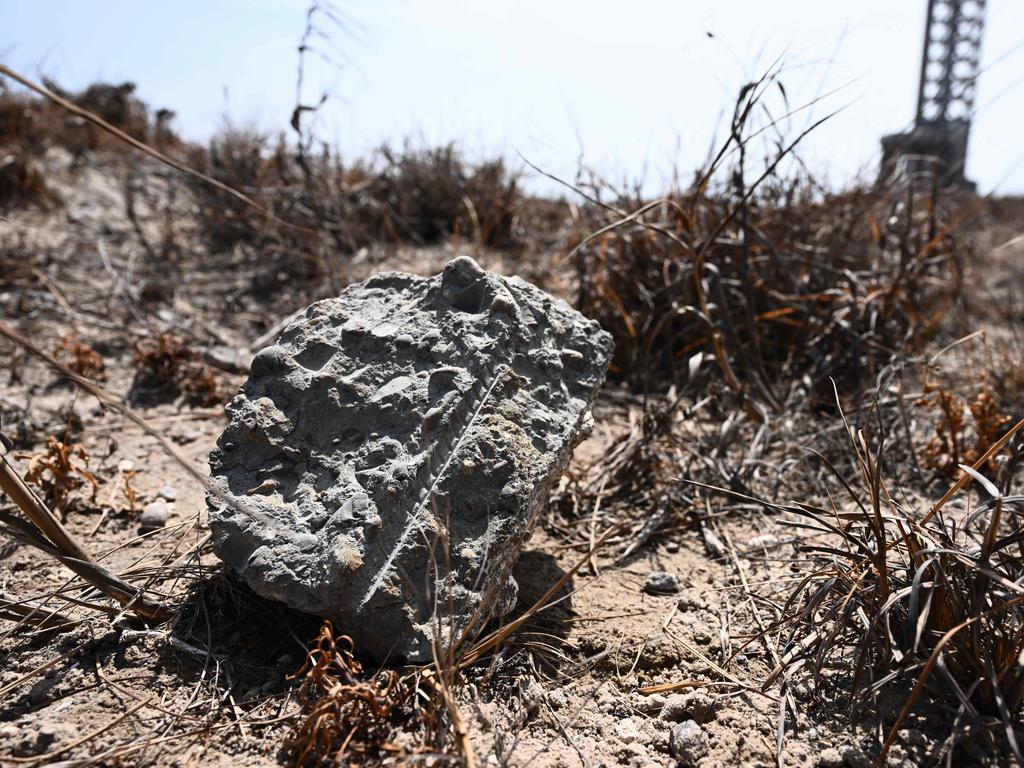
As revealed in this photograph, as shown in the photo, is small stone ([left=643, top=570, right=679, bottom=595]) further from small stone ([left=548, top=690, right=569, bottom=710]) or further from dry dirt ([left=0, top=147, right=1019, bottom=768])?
small stone ([left=548, top=690, right=569, bottom=710])

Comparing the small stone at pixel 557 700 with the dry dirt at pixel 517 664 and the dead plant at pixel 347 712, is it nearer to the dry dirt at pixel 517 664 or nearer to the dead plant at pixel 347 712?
the dry dirt at pixel 517 664

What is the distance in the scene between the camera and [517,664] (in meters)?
1.72

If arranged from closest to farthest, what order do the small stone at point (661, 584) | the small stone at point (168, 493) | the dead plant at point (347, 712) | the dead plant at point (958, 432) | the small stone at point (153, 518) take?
the dead plant at point (347, 712) < the small stone at point (661, 584) < the small stone at point (153, 518) < the small stone at point (168, 493) < the dead plant at point (958, 432)

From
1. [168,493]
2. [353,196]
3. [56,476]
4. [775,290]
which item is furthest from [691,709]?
[353,196]

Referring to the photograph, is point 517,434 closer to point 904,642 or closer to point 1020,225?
point 904,642

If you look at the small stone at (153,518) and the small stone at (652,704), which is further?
the small stone at (153,518)

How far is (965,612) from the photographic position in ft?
5.07

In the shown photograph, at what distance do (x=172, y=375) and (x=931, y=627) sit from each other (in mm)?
3100

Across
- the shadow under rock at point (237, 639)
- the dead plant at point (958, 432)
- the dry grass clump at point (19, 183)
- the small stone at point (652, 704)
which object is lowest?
the shadow under rock at point (237, 639)

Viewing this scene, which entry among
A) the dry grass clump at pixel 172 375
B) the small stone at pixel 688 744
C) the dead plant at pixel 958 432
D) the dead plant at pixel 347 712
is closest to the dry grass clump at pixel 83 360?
the dry grass clump at pixel 172 375

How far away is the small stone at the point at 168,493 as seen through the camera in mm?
2465

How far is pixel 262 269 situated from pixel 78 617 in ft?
10.9

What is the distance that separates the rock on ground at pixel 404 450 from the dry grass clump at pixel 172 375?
5.07ft

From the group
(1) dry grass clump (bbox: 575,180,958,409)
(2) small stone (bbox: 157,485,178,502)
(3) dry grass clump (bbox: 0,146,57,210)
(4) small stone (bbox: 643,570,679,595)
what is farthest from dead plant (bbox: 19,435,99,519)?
(3) dry grass clump (bbox: 0,146,57,210)
